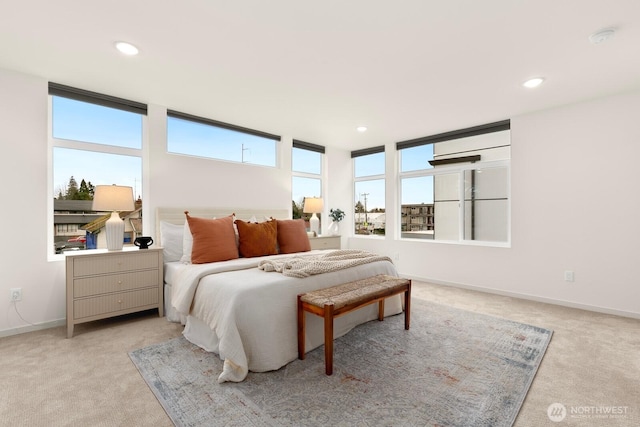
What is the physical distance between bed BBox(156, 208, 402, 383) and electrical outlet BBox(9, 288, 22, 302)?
1190 millimetres

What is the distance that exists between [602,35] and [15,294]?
16.9ft

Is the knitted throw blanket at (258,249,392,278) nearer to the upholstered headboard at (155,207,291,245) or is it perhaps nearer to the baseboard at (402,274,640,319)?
the upholstered headboard at (155,207,291,245)

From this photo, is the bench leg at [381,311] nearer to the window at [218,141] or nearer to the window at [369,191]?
the window at [369,191]

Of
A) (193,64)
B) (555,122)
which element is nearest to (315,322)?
(193,64)

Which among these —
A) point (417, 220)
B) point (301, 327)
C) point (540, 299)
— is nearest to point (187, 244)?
point (301, 327)

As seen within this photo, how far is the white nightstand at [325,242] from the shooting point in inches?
187

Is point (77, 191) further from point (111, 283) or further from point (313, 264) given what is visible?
point (313, 264)

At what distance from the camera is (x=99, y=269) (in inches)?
109

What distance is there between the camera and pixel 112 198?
2893 millimetres

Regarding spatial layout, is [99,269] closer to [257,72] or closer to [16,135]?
[16,135]

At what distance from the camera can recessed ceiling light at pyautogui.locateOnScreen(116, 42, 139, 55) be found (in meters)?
2.28

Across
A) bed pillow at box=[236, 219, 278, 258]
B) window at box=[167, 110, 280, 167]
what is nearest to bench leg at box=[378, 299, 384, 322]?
bed pillow at box=[236, 219, 278, 258]

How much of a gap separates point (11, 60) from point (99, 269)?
1.90 metres

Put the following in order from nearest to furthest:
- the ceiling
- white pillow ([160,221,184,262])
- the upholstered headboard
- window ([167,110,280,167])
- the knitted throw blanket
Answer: the ceiling, the knitted throw blanket, white pillow ([160,221,184,262]), the upholstered headboard, window ([167,110,280,167])
